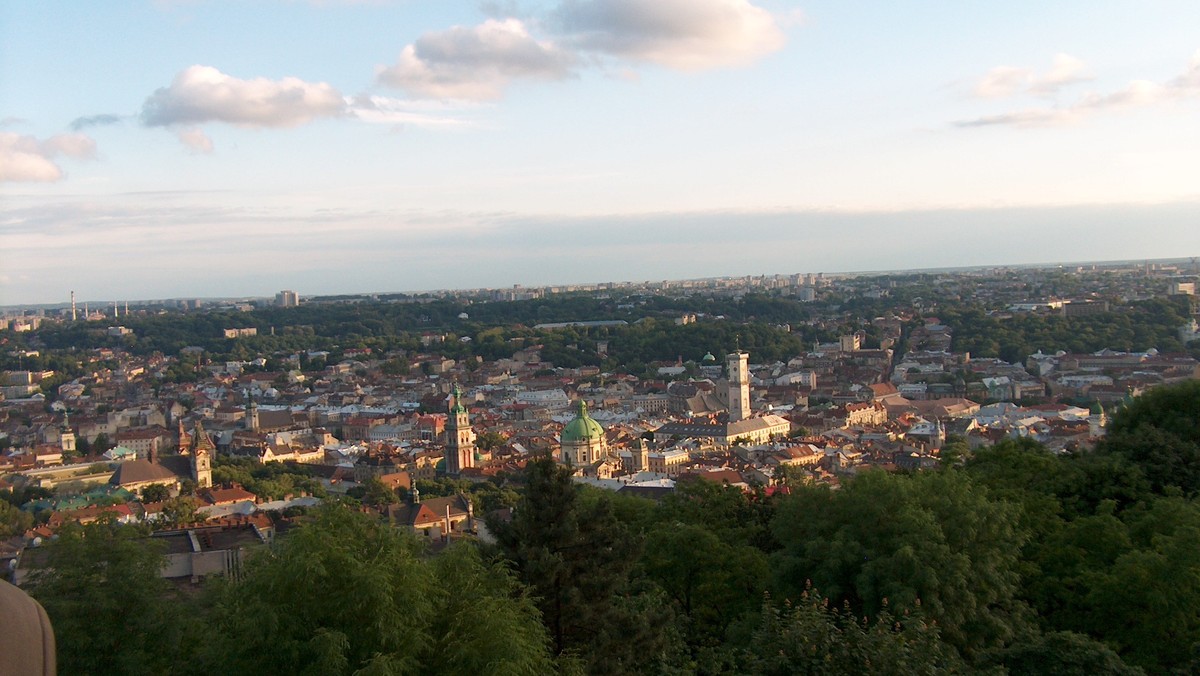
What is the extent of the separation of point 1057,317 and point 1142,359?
61.8 ft

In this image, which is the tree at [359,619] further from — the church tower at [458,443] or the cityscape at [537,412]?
the church tower at [458,443]

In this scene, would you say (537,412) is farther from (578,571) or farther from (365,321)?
(365,321)

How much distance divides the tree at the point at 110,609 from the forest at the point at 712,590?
0.02 m

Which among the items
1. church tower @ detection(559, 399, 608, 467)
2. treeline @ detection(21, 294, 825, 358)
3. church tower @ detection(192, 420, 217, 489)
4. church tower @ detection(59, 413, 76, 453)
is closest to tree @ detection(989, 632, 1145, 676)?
church tower @ detection(559, 399, 608, 467)

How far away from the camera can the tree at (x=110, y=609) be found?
7402 millimetres

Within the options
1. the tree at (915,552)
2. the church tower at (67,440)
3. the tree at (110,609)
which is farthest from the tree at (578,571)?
the church tower at (67,440)

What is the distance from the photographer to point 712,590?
1300 centimetres

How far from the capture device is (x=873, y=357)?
74.9 meters

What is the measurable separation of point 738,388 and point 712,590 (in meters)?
36.8

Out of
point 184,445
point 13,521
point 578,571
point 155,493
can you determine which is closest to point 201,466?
point 155,493

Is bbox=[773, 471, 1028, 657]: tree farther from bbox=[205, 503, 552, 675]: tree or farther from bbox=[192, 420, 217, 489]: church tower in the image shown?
bbox=[192, 420, 217, 489]: church tower

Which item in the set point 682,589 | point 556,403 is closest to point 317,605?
point 682,589

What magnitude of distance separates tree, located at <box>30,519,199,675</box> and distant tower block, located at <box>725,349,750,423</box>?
41.7m

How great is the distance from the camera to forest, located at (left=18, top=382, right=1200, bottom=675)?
6.88 metres
